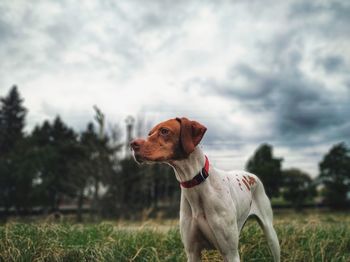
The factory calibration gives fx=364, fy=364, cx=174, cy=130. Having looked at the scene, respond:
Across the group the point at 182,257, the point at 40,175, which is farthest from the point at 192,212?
the point at 40,175

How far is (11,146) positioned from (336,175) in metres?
31.6

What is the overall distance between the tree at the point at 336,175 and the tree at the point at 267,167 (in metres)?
3.72

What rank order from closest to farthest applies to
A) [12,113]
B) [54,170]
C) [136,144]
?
1. [136,144]
2. [54,170]
3. [12,113]

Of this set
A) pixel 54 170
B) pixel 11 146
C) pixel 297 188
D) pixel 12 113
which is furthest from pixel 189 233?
pixel 12 113

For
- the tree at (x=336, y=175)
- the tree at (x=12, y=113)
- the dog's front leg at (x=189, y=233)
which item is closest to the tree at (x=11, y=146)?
the tree at (x=12, y=113)

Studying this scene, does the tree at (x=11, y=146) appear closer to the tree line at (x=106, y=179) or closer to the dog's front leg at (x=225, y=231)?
the tree line at (x=106, y=179)

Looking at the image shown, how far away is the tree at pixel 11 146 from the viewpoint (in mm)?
26250

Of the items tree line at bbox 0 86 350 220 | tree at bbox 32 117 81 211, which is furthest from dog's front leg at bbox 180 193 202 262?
tree at bbox 32 117 81 211

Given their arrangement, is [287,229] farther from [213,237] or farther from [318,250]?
[213,237]

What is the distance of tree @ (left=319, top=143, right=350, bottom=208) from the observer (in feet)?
90.6

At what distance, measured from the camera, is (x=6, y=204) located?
85.9ft

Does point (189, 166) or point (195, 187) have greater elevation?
point (189, 166)

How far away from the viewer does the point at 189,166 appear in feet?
9.91

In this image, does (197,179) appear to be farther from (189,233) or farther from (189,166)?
(189,233)
